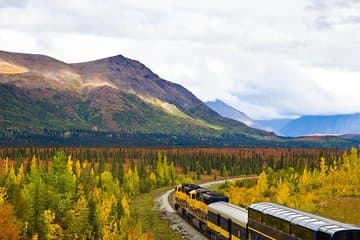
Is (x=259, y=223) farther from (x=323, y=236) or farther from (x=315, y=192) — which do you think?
(x=315, y=192)

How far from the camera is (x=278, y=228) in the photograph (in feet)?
151

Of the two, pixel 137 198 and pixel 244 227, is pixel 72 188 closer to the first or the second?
pixel 137 198

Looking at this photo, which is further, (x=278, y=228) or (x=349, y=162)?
(x=349, y=162)

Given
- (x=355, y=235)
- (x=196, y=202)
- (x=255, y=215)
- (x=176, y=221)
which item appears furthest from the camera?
(x=176, y=221)

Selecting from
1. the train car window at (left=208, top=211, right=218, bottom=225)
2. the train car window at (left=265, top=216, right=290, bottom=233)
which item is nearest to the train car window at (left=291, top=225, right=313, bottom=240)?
the train car window at (left=265, top=216, right=290, bottom=233)

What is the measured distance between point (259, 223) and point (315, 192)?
3897 inches

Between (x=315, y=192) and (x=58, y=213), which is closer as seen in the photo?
(x=58, y=213)

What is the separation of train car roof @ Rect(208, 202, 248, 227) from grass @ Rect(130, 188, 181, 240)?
11.4 m

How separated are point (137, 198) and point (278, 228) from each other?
10767cm

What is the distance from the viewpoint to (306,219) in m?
41.8

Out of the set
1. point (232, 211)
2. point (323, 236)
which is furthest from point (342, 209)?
point (323, 236)

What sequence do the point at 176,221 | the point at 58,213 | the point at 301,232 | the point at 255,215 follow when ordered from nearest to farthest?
the point at 301,232
the point at 255,215
the point at 176,221
the point at 58,213

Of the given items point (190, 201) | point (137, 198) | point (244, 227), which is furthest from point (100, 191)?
point (244, 227)

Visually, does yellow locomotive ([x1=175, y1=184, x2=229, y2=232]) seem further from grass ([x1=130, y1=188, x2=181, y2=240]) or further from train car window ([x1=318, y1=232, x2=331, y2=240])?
train car window ([x1=318, y1=232, x2=331, y2=240])
